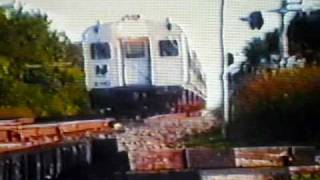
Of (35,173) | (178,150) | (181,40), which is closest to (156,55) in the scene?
(181,40)

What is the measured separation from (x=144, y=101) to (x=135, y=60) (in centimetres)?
9

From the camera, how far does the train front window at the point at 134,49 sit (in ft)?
7.25

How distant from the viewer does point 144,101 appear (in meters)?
2.24

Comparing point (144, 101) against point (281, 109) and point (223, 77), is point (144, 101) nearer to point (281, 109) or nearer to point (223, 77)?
point (223, 77)

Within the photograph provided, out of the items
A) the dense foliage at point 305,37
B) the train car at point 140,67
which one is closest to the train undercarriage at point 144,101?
the train car at point 140,67

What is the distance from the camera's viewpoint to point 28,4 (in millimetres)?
2236

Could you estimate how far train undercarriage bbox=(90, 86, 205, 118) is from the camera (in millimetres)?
2236

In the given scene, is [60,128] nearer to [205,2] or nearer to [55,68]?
[55,68]

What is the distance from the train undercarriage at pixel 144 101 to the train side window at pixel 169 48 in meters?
0.07

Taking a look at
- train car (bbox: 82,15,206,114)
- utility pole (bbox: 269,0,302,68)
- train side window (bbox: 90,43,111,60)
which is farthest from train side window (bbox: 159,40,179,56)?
utility pole (bbox: 269,0,302,68)

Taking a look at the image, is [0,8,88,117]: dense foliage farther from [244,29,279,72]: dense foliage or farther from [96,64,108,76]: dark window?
[244,29,279,72]: dense foliage

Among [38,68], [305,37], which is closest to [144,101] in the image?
[38,68]

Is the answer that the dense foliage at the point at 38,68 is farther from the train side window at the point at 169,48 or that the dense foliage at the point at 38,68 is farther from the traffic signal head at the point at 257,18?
the traffic signal head at the point at 257,18

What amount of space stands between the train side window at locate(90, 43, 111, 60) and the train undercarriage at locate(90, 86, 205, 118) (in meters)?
0.07
